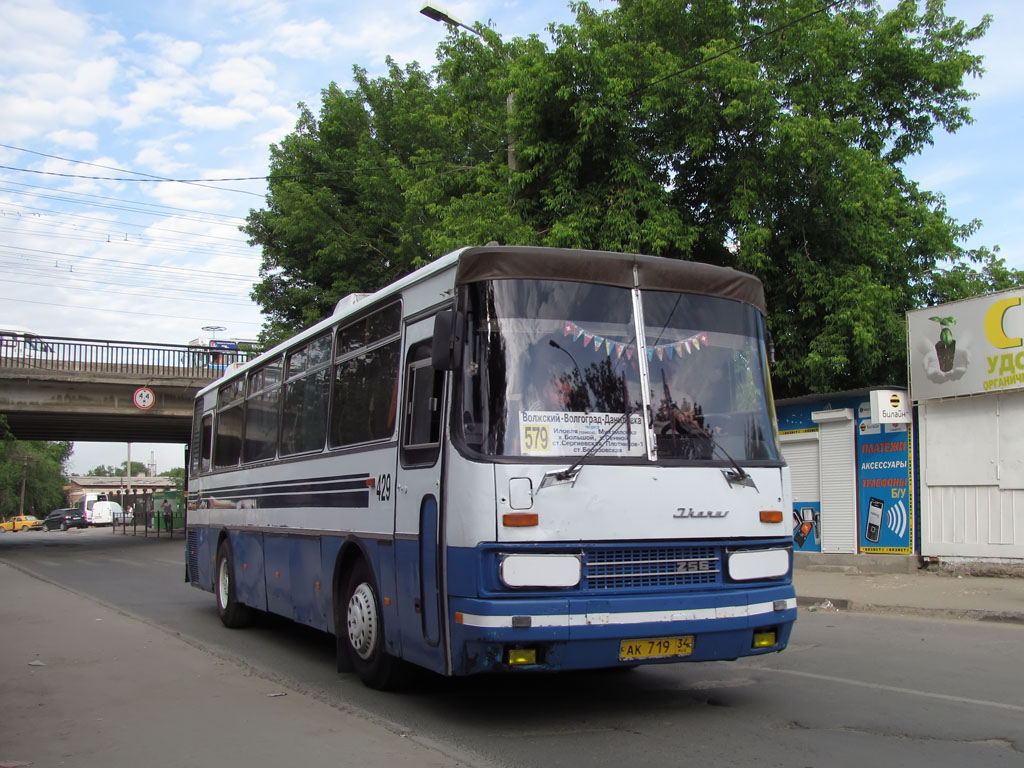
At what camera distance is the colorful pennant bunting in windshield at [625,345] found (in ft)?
21.1

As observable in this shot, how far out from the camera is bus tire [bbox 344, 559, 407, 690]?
748cm

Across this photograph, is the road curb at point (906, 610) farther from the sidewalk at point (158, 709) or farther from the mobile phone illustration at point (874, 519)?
the mobile phone illustration at point (874, 519)

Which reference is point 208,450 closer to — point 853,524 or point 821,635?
point 821,635

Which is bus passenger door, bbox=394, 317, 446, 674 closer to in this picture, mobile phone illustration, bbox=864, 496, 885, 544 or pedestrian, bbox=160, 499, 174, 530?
mobile phone illustration, bbox=864, 496, 885, 544

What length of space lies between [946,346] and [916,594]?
15.0 feet

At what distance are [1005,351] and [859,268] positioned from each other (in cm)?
376

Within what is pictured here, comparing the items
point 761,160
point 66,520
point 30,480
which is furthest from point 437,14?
point 30,480

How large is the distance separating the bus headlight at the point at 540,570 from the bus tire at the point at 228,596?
6870 mm

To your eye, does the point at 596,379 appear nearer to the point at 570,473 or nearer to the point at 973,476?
the point at 570,473

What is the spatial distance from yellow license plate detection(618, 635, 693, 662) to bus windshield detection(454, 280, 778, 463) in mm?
1122

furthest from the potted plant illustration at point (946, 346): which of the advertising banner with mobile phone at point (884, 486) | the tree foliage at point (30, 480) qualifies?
the tree foliage at point (30, 480)

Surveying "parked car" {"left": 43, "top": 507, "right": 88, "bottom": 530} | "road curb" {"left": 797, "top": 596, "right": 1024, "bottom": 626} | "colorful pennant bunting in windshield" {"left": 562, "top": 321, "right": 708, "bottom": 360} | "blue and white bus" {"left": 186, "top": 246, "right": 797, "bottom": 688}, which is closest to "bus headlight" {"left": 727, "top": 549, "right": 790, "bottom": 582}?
"blue and white bus" {"left": 186, "top": 246, "right": 797, "bottom": 688}

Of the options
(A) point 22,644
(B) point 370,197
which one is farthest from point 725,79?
(A) point 22,644

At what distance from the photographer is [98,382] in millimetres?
35438
